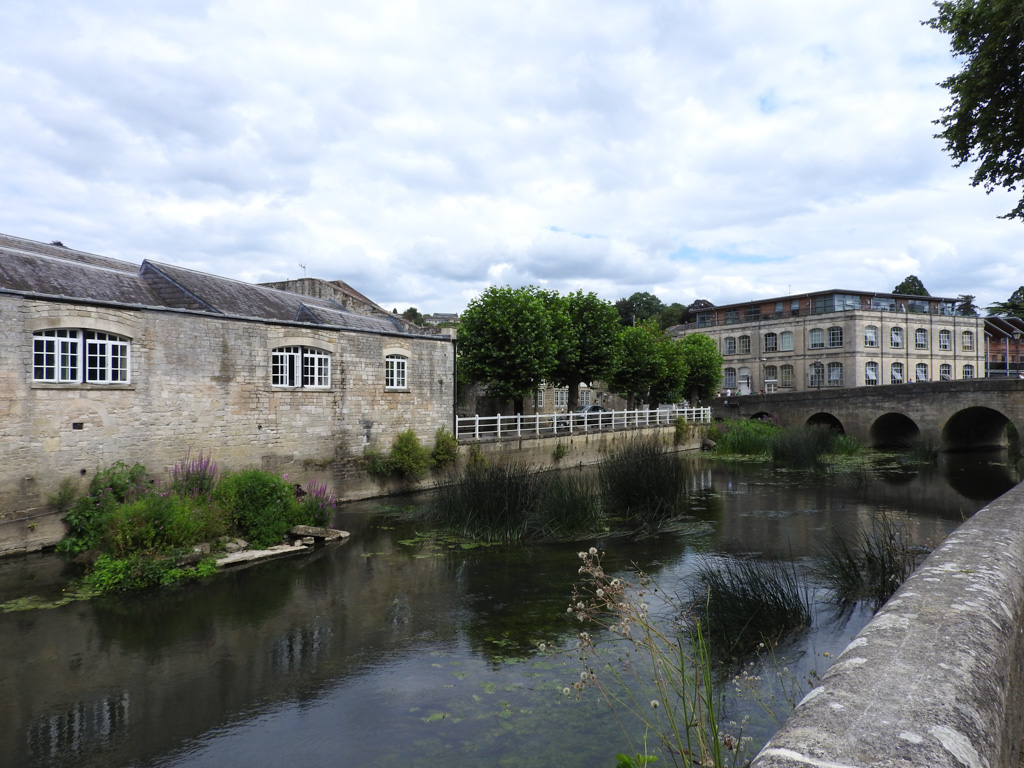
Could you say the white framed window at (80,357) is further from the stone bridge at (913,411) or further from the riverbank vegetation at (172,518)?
the stone bridge at (913,411)

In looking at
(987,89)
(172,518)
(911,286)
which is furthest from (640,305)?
(172,518)

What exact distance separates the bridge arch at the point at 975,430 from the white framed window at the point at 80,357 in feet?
96.5

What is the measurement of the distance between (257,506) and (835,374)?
4041 centimetres

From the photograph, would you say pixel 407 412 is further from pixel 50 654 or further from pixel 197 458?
pixel 50 654

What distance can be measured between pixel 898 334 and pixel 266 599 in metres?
44.8

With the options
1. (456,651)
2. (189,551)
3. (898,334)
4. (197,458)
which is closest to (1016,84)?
(456,651)

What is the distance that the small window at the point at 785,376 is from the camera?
145 ft

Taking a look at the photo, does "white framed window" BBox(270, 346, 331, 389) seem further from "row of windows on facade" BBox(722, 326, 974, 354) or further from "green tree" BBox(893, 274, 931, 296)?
"green tree" BBox(893, 274, 931, 296)

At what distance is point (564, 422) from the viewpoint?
22859 mm

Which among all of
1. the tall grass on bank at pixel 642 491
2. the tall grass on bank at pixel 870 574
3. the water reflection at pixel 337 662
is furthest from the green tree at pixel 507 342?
the tall grass on bank at pixel 870 574

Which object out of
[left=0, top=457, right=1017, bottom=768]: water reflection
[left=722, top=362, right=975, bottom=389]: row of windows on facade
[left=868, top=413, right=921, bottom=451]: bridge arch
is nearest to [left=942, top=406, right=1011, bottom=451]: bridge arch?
[left=868, top=413, right=921, bottom=451]: bridge arch

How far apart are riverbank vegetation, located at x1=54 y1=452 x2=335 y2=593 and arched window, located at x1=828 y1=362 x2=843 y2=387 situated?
38531 millimetres

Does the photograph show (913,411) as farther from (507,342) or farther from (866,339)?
(507,342)

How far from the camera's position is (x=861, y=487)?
53.6 feet
